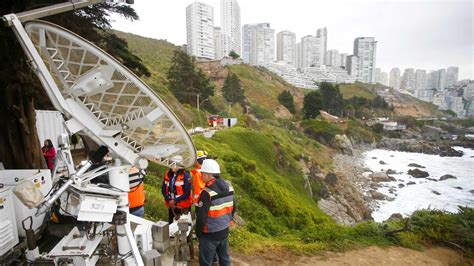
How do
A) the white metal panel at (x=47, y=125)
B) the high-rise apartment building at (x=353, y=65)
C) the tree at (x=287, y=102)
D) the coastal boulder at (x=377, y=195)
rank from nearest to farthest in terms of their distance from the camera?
1. the white metal panel at (x=47, y=125)
2. the coastal boulder at (x=377, y=195)
3. the tree at (x=287, y=102)
4. the high-rise apartment building at (x=353, y=65)

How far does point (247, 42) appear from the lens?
507 feet

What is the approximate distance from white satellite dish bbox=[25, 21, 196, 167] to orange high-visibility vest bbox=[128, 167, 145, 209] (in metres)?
0.83

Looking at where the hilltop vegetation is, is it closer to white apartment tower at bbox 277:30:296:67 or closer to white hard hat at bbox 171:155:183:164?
white hard hat at bbox 171:155:183:164

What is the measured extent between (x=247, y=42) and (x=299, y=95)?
2322 inches

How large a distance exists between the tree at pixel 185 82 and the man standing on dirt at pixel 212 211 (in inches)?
1482

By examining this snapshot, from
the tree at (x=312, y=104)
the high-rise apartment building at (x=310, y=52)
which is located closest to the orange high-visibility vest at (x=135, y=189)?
the tree at (x=312, y=104)

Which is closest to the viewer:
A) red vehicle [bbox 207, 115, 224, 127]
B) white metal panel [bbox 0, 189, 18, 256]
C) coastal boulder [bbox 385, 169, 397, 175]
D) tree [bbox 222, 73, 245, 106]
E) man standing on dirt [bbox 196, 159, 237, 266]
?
white metal panel [bbox 0, 189, 18, 256]

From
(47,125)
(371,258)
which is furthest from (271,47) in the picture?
(371,258)

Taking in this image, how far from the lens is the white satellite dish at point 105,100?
3.53 m

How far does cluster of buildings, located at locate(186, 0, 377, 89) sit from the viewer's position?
4304 inches

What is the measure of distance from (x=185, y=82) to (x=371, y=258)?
38.0 metres

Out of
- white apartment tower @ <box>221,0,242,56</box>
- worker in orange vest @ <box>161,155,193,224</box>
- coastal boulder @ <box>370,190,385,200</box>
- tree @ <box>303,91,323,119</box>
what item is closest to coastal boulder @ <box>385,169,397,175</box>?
coastal boulder @ <box>370,190,385,200</box>

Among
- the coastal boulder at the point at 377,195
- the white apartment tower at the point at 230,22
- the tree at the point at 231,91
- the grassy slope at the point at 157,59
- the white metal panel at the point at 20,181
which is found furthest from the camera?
the white apartment tower at the point at 230,22

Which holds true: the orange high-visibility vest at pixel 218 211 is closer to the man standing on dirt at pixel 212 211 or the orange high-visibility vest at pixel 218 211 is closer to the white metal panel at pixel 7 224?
the man standing on dirt at pixel 212 211
